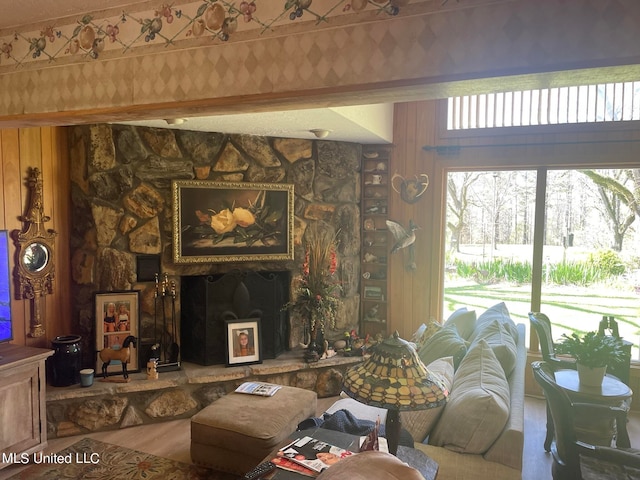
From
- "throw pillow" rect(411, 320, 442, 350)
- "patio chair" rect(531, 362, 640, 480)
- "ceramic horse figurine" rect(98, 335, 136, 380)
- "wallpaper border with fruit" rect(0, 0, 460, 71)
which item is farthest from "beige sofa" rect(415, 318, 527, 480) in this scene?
"ceramic horse figurine" rect(98, 335, 136, 380)

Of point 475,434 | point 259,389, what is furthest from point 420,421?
point 259,389

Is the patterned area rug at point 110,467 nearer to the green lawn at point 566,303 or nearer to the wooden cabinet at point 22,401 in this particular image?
the wooden cabinet at point 22,401

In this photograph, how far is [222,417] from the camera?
3.09 metres

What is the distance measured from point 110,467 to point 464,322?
2.99 m

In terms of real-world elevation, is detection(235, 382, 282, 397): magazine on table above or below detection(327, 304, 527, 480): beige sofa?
below

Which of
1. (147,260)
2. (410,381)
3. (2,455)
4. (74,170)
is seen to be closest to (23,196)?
(74,170)

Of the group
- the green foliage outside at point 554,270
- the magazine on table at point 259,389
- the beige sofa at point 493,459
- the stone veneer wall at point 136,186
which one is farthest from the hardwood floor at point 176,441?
the green foliage outside at point 554,270

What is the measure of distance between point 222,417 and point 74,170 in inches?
95.4

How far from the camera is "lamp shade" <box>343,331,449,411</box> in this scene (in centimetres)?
163

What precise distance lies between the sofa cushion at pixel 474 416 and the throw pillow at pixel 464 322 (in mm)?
1532

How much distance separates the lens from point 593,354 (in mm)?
3240

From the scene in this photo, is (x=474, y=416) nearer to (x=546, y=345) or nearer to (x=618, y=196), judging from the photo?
(x=546, y=345)

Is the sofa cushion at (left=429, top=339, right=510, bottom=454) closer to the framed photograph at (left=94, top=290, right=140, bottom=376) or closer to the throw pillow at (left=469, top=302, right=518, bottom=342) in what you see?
the throw pillow at (left=469, top=302, right=518, bottom=342)

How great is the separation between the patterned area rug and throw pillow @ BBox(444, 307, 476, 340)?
7.23 feet
